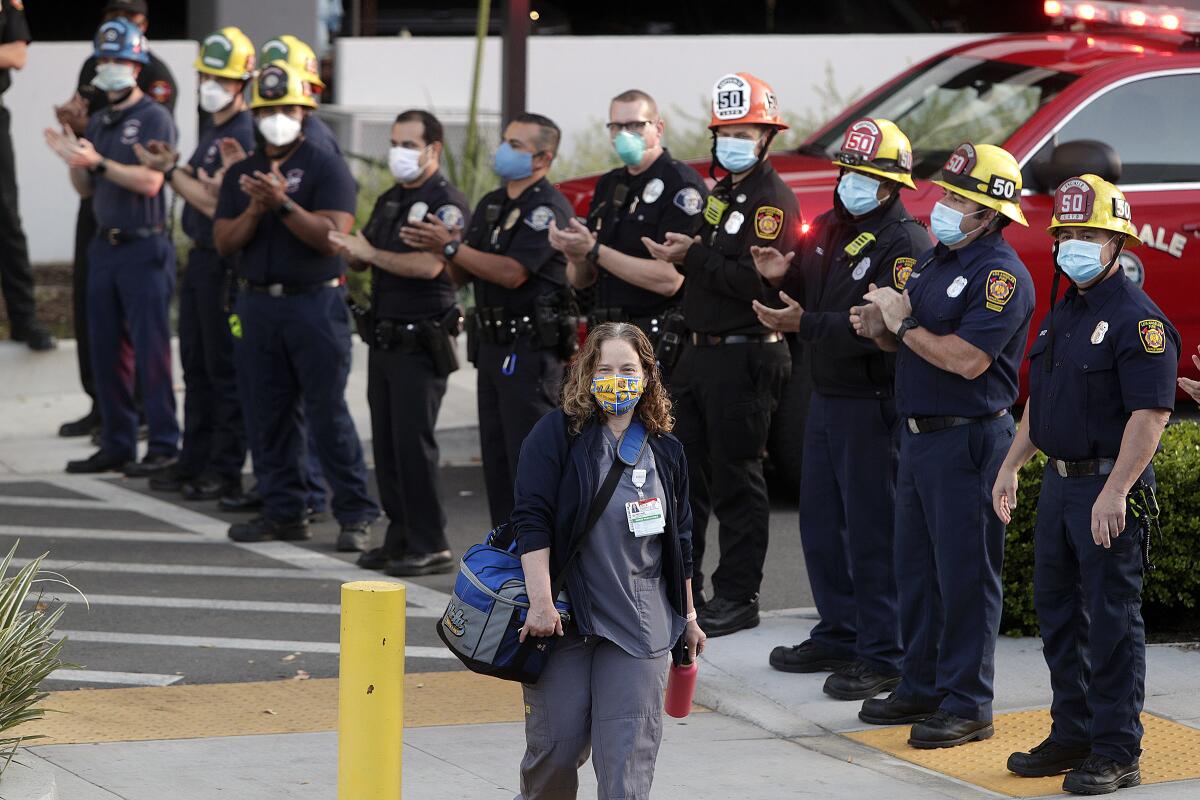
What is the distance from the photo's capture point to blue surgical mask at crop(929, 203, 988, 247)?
620cm

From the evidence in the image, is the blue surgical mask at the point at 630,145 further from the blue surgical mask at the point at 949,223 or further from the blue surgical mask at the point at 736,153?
the blue surgical mask at the point at 949,223

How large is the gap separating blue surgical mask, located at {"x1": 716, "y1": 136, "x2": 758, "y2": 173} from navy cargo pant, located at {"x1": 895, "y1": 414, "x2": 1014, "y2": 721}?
1.53m

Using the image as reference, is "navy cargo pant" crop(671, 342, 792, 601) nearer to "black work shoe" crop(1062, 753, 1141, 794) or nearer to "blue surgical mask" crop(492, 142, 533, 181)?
"blue surgical mask" crop(492, 142, 533, 181)

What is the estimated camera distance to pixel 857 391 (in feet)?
22.4

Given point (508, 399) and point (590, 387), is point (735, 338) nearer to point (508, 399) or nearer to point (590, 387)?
point (508, 399)

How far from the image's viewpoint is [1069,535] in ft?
19.5

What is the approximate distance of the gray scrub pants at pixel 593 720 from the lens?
4.98m

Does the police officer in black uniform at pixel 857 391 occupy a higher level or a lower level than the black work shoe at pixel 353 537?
higher

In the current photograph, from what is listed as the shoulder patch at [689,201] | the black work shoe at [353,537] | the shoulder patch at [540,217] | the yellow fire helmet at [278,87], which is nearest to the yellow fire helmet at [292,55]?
the yellow fire helmet at [278,87]

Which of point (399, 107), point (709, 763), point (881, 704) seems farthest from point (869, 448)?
point (399, 107)

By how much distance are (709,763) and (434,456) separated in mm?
2950

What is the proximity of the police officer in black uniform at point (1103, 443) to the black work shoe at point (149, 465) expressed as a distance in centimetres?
624

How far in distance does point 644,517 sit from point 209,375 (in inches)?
223

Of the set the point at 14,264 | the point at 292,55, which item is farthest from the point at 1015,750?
the point at 14,264
